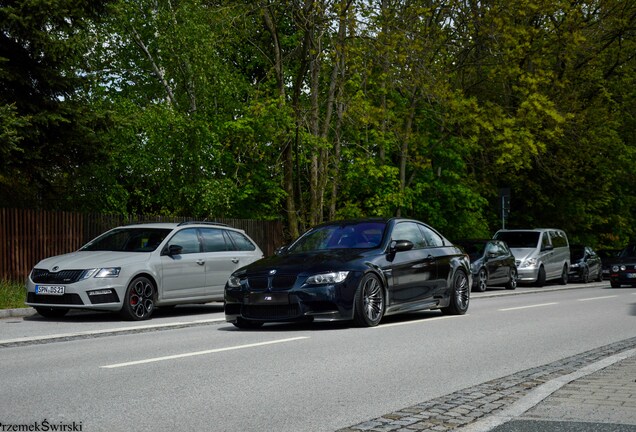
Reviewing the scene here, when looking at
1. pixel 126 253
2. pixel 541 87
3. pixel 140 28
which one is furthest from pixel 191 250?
pixel 541 87

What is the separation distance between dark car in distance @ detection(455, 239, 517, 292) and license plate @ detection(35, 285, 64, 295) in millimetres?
14487

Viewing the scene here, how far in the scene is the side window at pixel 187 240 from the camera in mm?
16609

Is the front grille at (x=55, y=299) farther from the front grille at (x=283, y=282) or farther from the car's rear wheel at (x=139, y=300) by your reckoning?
the front grille at (x=283, y=282)

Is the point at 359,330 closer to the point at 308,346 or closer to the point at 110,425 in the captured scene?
the point at 308,346

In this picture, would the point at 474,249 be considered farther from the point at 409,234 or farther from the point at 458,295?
the point at 409,234

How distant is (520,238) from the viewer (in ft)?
108

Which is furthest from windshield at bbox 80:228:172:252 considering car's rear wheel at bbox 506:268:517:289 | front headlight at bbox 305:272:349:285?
car's rear wheel at bbox 506:268:517:289

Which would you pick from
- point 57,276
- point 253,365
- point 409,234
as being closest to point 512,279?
point 409,234

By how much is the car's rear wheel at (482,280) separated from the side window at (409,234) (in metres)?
12.1

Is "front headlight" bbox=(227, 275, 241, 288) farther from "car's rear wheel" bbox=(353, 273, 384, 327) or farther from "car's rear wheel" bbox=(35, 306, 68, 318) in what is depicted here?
"car's rear wheel" bbox=(35, 306, 68, 318)

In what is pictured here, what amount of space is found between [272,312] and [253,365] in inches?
135

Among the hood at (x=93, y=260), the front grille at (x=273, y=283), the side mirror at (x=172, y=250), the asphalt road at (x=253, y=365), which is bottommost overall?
the asphalt road at (x=253, y=365)

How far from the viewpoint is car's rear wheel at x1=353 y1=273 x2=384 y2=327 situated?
12.9 m

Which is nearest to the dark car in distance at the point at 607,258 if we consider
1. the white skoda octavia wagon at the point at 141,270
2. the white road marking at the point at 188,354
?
the white skoda octavia wagon at the point at 141,270
